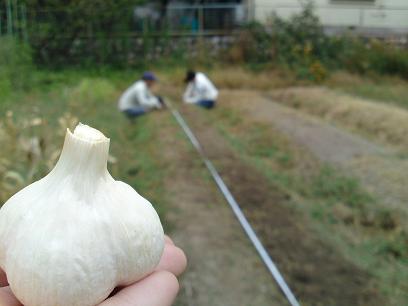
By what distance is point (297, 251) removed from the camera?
4129 mm

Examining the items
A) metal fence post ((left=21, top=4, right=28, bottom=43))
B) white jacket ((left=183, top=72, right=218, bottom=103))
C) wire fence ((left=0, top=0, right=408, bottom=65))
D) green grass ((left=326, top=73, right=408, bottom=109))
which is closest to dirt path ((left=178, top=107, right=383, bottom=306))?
white jacket ((left=183, top=72, right=218, bottom=103))

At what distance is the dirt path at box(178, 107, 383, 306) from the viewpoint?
11.5 ft

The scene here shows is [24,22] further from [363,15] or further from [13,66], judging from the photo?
[363,15]

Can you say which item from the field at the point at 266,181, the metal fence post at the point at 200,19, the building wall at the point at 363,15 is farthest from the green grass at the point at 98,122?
the building wall at the point at 363,15

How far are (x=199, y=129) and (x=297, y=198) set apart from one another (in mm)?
3338

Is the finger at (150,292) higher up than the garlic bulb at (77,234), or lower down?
lower down

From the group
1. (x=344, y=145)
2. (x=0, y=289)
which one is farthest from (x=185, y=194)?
(x=0, y=289)

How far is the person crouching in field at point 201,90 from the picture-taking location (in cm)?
985

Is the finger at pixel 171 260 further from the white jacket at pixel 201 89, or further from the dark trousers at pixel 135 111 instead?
the white jacket at pixel 201 89

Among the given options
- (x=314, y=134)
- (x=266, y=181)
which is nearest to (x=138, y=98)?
(x=314, y=134)

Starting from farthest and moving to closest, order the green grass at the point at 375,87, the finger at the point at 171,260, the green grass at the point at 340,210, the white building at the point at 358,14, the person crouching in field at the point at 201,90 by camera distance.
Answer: the white building at the point at 358,14 → the green grass at the point at 375,87 → the person crouching in field at the point at 201,90 → the green grass at the point at 340,210 → the finger at the point at 171,260

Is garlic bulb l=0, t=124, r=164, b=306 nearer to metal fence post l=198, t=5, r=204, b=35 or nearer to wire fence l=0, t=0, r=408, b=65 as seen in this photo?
wire fence l=0, t=0, r=408, b=65

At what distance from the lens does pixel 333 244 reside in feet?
13.9

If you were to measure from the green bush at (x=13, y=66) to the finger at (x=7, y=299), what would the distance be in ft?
16.2
